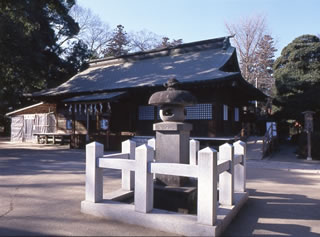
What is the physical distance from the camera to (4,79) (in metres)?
18.7

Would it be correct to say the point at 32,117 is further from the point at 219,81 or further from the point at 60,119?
the point at 219,81

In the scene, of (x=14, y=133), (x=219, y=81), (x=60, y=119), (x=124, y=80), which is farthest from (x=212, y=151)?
(x=14, y=133)

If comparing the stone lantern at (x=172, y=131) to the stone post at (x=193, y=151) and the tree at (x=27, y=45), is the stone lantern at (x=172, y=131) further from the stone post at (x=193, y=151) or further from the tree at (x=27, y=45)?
the tree at (x=27, y=45)

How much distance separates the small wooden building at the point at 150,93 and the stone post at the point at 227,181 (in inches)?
325

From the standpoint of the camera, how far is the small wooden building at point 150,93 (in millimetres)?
13438

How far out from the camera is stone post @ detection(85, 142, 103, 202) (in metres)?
3.99

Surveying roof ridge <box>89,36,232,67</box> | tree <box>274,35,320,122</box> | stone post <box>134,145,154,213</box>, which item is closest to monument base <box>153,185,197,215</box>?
stone post <box>134,145,154,213</box>

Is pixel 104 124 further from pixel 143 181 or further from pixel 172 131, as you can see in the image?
pixel 143 181

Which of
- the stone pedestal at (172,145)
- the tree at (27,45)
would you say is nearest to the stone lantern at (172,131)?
the stone pedestal at (172,145)

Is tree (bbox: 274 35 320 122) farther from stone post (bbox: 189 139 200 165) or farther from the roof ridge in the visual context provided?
stone post (bbox: 189 139 200 165)

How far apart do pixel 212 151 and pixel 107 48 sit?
3886 cm

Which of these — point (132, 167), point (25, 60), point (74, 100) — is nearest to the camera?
point (132, 167)

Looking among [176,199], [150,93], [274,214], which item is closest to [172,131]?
[176,199]

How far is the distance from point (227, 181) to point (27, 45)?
54.4 ft
